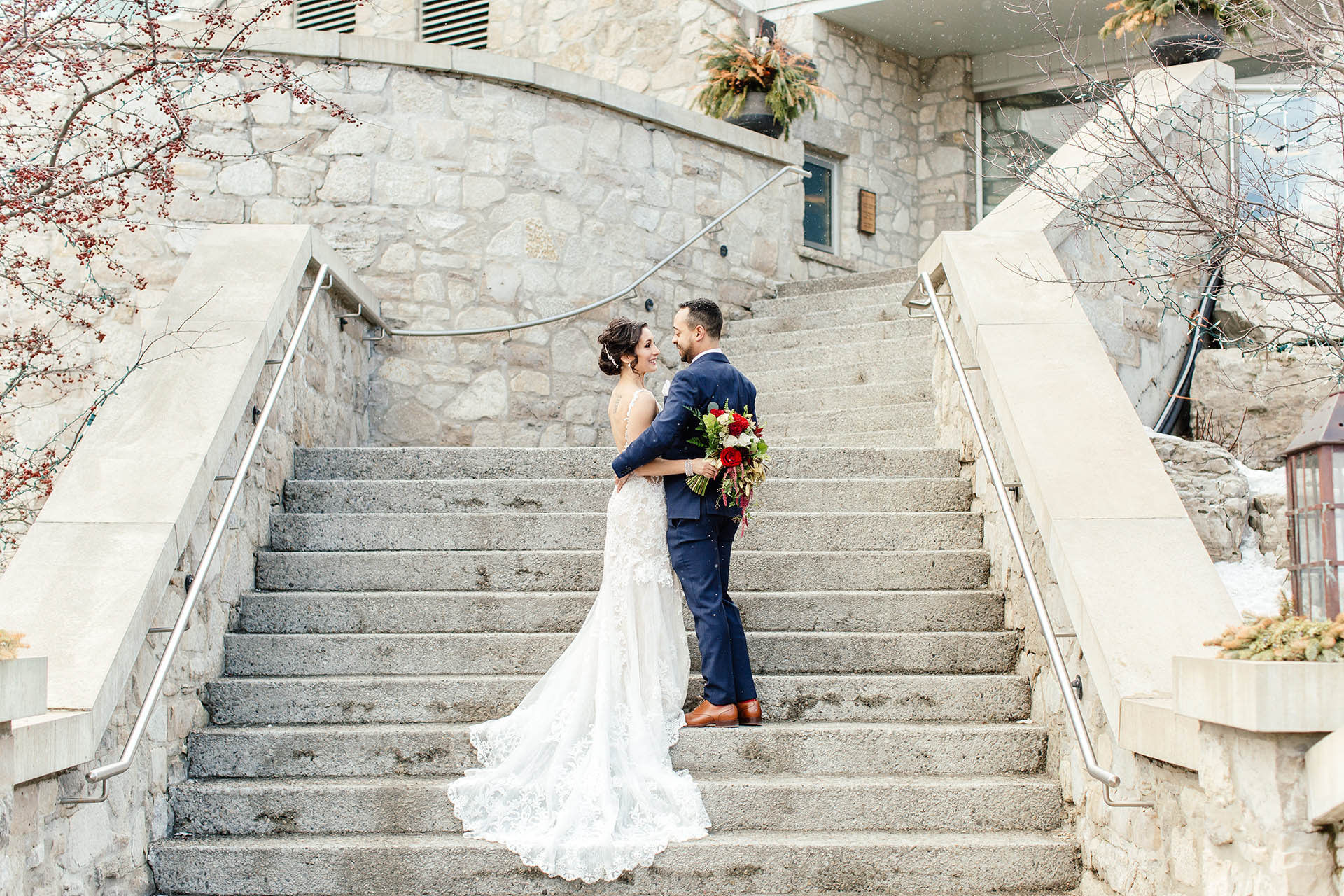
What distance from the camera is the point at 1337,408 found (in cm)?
301

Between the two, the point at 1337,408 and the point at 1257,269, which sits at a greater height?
the point at 1257,269

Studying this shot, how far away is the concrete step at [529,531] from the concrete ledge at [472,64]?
3.45m

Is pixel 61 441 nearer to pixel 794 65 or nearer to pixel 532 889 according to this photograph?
pixel 532 889

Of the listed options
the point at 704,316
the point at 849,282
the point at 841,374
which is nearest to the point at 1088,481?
the point at 704,316

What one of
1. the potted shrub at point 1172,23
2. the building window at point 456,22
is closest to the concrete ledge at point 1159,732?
the potted shrub at point 1172,23

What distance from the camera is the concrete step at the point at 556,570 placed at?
503 centimetres

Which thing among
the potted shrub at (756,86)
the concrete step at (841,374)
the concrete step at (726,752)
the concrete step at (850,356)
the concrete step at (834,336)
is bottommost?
the concrete step at (726,752)

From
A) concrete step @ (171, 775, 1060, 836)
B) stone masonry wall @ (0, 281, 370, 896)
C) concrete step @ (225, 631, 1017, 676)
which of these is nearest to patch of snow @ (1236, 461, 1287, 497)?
concrete step @ (225, 631, 1017, 676)

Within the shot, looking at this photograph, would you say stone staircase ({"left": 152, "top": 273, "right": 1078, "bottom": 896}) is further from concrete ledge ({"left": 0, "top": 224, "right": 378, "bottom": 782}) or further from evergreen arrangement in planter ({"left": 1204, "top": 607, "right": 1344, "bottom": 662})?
evergreen arrangement in planter ({"left": 1204, "top": 607, "right": 1344, "bottom": 662})

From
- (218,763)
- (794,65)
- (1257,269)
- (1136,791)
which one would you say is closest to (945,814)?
(1136,791)

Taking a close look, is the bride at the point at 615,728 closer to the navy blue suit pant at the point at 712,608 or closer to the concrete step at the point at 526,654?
the navy blue suit pant at the point at 712,608

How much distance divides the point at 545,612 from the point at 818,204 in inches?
295

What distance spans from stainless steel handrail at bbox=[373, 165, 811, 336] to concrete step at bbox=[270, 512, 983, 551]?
7.10 feet

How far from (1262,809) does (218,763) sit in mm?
3245
